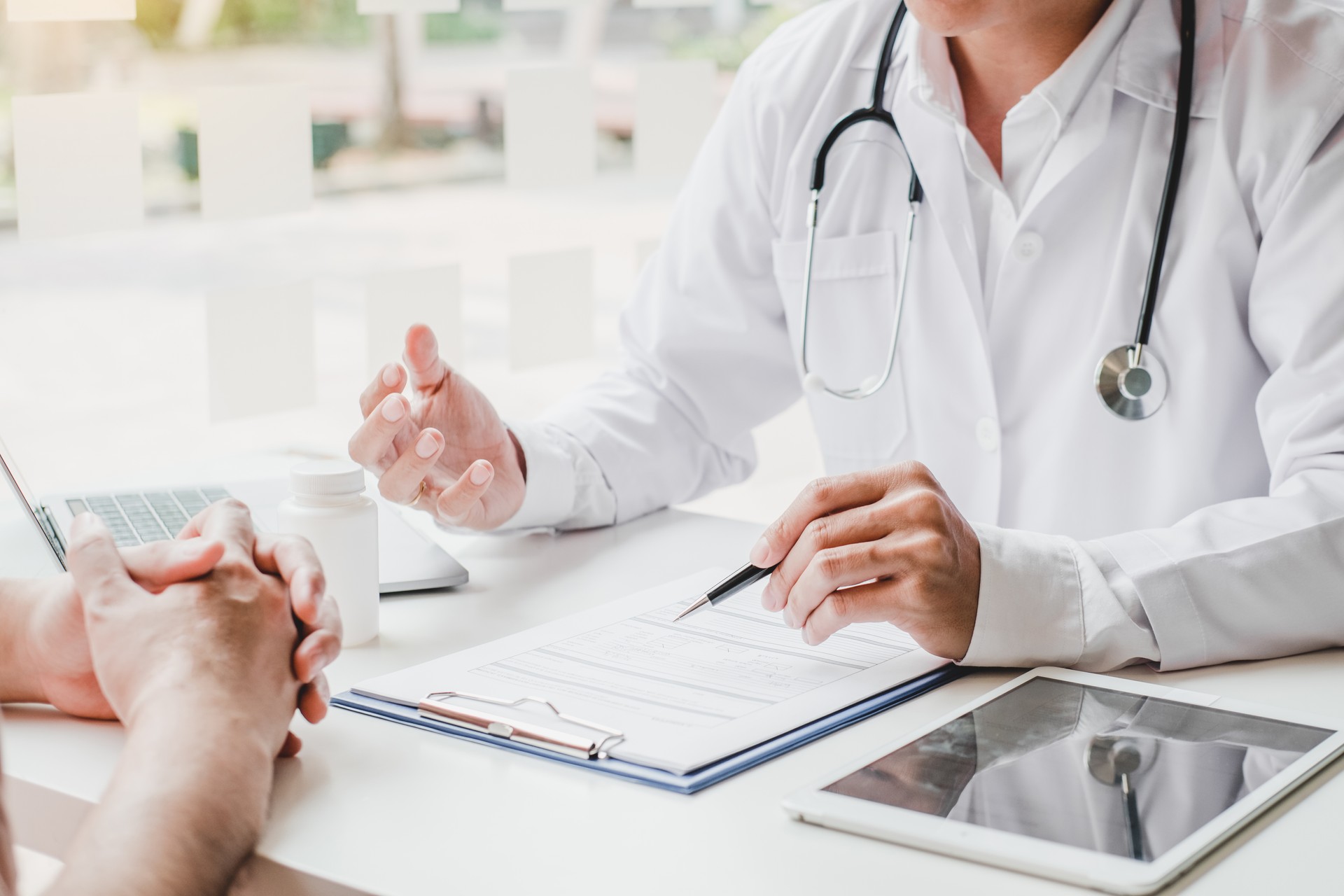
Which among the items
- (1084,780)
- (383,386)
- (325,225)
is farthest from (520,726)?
(325,225)

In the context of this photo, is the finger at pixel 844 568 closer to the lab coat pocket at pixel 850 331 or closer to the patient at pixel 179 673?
the patient at pixel 179 673

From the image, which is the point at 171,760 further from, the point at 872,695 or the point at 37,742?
the point at 872,695

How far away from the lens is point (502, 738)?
2.81ft

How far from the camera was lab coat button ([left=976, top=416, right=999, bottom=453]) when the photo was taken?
1414mm

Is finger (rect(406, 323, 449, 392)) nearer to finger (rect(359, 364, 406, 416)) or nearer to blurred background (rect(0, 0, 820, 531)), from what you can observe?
finger (rect(359, 364, 406, 416))

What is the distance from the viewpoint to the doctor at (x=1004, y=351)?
101 cm

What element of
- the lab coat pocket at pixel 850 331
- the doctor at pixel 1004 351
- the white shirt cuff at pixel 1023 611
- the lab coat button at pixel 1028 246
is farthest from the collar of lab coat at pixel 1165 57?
the white shirt cuff at pixel 1023 611

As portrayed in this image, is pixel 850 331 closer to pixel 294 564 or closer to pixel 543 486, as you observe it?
pixel 543 486

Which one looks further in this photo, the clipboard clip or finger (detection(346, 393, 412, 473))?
finger (detection(346, 393, 412, 473))

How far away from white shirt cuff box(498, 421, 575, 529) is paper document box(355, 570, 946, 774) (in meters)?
0.23

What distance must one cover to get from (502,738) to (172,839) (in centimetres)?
22

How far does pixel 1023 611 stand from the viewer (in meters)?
0.99

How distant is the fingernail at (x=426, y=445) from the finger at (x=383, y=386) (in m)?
0.06

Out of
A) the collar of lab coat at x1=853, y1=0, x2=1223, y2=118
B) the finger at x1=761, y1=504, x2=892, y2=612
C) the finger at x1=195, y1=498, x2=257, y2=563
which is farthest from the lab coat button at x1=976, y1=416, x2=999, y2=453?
the finger at x1=195, y1=498, x2=257, y2=563
